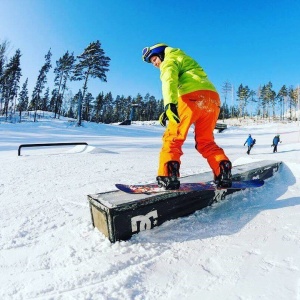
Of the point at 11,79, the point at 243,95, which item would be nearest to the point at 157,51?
the point at 11,79

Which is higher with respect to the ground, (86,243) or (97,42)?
(97,42)

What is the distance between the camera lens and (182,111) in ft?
8.20

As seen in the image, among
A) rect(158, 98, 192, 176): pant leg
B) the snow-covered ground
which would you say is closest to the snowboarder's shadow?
the snow-covered ground

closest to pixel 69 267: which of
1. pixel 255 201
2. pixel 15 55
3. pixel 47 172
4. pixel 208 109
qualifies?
pixel 208 109

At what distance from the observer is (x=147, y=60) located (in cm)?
282

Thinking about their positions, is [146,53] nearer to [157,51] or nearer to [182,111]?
[157,51]

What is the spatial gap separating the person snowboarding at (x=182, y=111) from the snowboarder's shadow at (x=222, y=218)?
302 millimetres

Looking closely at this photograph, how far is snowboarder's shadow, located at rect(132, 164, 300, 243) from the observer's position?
1.90 m

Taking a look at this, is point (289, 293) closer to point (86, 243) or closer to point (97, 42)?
point (86, 243)

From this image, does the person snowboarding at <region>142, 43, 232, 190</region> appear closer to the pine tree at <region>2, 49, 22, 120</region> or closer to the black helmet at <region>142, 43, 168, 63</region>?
the black helmet at <region>142, 43, 168, 63</region>

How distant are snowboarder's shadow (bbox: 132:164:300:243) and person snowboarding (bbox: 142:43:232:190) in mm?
302

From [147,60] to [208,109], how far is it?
95 centimetres

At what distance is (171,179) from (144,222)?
0.52 metres

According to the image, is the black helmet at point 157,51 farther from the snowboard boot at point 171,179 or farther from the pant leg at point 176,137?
the snowboard boot at point 171,179
